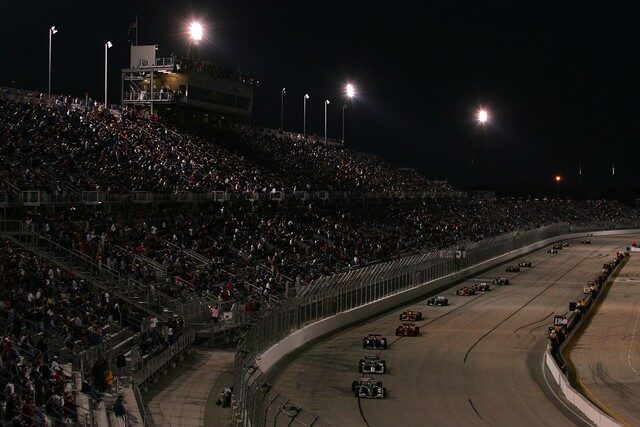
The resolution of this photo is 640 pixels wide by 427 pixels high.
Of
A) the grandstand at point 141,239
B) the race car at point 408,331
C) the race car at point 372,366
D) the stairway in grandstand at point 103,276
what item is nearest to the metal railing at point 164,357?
the grandstand at point 141,239

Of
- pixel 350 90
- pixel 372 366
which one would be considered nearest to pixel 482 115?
pixel 350 90

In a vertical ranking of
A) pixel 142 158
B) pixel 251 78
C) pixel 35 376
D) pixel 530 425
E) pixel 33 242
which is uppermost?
pixel 251 78

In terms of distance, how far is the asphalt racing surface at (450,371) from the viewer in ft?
90.1

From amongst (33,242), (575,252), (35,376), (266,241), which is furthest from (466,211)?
(35,376)

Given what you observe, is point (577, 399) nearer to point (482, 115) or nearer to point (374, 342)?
Result: point (374, 342)

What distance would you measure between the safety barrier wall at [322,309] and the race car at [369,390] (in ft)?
10.7

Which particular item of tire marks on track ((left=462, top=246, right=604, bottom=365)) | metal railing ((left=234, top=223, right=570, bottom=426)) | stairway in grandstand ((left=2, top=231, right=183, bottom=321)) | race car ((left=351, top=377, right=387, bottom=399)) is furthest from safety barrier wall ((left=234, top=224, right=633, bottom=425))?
tire marks on track ((left=462, top=246, right=604, bottom=365))

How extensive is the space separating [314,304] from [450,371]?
22.9ft

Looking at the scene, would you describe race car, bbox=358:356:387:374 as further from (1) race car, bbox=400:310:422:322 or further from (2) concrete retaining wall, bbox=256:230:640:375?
(1) race car, bbox=400:310:422:322

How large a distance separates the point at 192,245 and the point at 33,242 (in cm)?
1061

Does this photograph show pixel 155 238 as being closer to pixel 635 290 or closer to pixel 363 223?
pixel 363 223

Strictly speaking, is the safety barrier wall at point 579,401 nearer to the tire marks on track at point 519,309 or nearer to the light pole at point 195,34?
the tire marks on track at point 519,309

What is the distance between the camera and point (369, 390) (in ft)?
96.6

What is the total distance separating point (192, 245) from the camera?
42.7 metres
